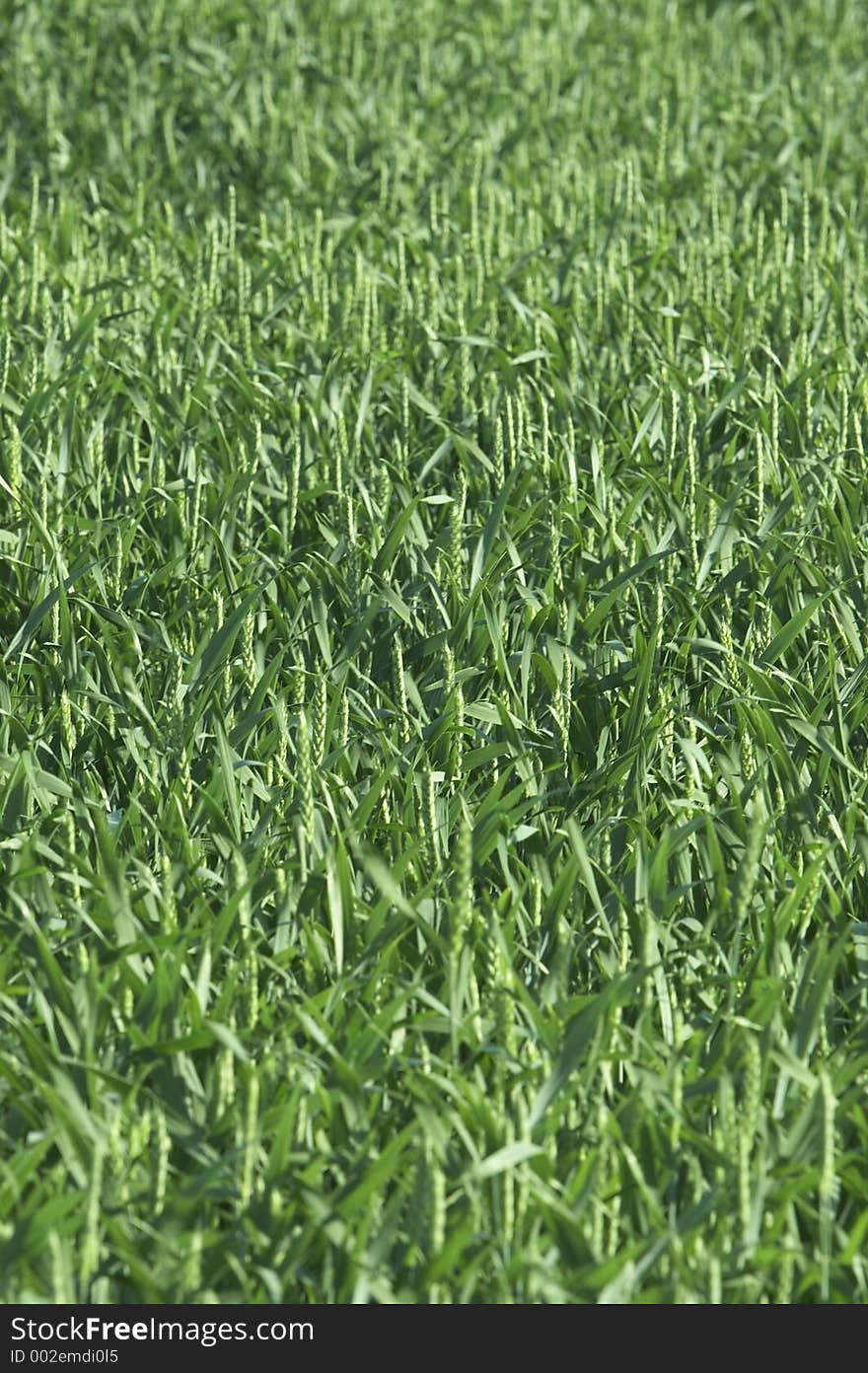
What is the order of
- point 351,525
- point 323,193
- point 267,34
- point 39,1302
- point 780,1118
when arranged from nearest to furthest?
point 39,1302 → point 780,1118 → point 351,525 → point 323,193 → point 267,34

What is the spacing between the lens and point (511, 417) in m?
3.70

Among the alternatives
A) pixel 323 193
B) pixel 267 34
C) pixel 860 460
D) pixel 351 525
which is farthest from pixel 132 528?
pixel 267 34

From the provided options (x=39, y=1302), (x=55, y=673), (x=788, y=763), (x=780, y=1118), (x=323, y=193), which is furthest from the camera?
(x=323, y=193)

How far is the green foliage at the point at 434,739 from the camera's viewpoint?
189 centimetres

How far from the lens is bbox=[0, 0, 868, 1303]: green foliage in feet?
A: 6.21

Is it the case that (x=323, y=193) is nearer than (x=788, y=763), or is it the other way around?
(x=788, y=763)

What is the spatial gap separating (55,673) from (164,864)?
62 centimetres

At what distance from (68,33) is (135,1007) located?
18.5 feet

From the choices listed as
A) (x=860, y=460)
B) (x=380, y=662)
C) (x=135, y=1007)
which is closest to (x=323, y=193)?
(x=860, y=460)

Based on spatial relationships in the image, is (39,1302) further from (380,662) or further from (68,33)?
(68,33)

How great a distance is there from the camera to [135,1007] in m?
2.14

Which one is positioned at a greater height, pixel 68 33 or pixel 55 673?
pixel 68 33

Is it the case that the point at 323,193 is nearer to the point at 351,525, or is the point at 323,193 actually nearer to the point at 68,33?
the point at 68,33

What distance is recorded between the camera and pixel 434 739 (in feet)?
8.65
